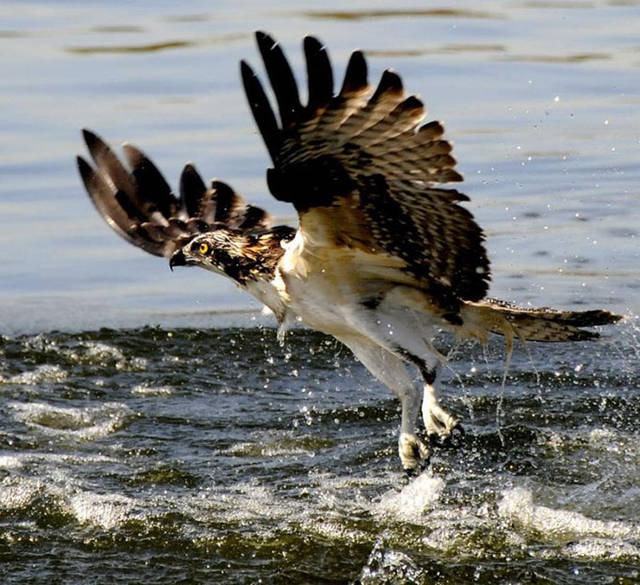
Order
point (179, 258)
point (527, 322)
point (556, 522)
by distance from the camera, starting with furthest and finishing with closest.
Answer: point (179, 258)
point (527, 322)
point (556, 522)

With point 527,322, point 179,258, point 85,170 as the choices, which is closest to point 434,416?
point 527,322

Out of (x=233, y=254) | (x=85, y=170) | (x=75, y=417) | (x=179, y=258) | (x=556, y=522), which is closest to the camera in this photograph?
(x=556, y=522)

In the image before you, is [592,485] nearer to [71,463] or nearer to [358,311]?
[358,311]

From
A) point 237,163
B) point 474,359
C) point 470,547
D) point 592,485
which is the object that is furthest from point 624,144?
point 470,547

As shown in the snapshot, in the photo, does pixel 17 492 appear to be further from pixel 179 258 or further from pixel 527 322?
pixel 527 322

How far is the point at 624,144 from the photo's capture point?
12.7 m

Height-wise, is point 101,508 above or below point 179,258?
below

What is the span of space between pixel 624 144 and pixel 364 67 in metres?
7.80

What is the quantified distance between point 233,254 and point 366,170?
1.36 meters

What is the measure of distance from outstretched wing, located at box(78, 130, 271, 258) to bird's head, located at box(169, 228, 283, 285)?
44 centimetres

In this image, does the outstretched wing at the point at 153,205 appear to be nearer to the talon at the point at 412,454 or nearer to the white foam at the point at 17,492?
the white foam at the point at 17,492

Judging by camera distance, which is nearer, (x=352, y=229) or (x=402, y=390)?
(x=352, y=229)

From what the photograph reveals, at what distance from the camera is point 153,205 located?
7992 millimetres

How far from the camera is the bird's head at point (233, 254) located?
23.1 feet
